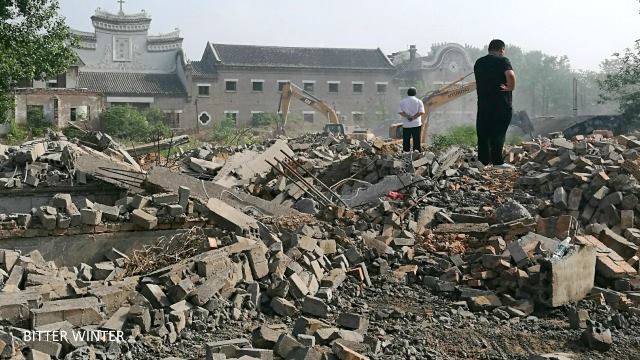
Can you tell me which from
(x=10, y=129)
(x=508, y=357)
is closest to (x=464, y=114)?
(x=10, y=129)

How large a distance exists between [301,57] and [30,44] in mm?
27470

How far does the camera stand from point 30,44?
1580 centimetres

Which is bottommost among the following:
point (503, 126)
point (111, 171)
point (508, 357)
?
point (508, 357)

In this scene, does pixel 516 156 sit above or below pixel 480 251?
above

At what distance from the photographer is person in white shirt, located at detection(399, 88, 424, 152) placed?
11406 millimetres

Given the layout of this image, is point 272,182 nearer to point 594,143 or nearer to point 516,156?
point 516,156

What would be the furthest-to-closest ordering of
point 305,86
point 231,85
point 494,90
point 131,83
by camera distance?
point 305,86
point 231,85
point 131,83
point 494,90

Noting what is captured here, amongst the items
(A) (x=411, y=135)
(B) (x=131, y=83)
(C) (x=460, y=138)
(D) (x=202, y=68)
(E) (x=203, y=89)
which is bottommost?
(A) (x=411, y=135)

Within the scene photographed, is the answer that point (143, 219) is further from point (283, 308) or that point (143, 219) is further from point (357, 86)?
point (357, 86)

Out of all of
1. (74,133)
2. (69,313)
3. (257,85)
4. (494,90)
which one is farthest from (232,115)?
(69,313)

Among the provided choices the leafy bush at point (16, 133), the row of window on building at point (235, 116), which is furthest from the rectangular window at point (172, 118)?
the leafy bush at point (16, 133)

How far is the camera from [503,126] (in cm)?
962

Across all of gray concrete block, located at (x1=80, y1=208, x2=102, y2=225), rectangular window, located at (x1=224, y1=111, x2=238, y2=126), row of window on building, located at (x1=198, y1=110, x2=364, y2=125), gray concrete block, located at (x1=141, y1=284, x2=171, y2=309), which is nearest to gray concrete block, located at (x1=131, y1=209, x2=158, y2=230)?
gray concrete block, located at (x1=80, y1=208, x2=102, y2=225)

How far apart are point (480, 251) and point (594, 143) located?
435 centimetres
